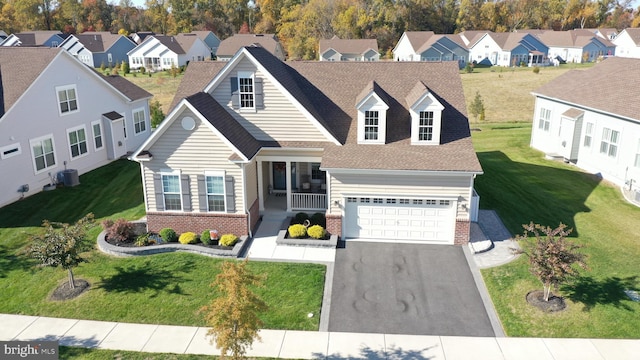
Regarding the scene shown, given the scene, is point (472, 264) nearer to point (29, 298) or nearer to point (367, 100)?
point (367, 100)

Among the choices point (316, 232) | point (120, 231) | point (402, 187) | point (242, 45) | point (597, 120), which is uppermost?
point (242, 45)

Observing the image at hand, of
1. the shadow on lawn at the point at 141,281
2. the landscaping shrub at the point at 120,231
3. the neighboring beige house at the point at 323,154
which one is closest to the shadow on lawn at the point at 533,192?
the neighboring beige house at the point at 323,154

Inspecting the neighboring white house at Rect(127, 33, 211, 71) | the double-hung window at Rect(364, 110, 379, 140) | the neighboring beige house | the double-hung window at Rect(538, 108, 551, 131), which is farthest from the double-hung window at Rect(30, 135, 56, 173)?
the neighboring white house at Rect(127, 33, 211, 71)

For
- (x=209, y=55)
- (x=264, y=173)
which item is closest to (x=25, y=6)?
(x=209, y=55)

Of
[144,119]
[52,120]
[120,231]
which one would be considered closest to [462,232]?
[120,231]

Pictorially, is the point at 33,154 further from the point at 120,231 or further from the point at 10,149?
the point at 120,231

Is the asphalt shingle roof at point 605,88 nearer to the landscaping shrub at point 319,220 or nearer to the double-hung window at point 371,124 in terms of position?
the double-hung window at point 371,124
